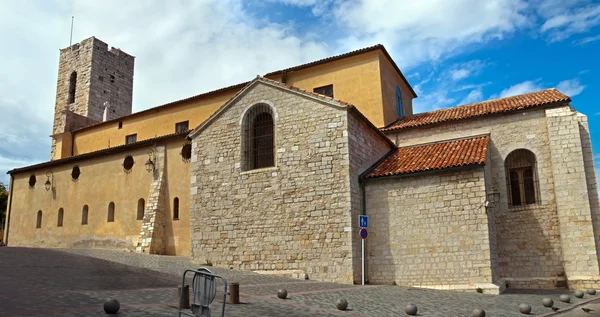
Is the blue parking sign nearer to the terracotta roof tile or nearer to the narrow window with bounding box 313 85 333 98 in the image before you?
the narrow window with bounding box 313 85 333 98

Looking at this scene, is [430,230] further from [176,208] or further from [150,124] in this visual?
[150,124]

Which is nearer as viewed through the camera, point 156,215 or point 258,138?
point 258,138

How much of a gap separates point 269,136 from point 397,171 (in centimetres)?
512

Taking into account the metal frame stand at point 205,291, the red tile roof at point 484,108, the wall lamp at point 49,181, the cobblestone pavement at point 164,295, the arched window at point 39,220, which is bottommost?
the cobblestone pavement at point 164,295

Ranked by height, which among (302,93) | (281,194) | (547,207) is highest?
(302,93)

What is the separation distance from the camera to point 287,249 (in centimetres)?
1642

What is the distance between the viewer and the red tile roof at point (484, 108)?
1844 cm

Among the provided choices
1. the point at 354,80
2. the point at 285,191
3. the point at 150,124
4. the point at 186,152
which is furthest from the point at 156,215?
the point at 354,80

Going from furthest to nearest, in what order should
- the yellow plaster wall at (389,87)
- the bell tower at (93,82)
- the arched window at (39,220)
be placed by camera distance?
the bell tower at (93,82) → the arched window at (39,220) → the yellow plaster wall at (389,87)

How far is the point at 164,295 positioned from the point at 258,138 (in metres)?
→ 8.81

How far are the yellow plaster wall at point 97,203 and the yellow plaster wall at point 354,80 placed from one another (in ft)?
24.1

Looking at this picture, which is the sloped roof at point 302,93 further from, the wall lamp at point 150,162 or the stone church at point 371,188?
the wall lamp at point 150,162

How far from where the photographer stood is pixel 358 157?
16766mm

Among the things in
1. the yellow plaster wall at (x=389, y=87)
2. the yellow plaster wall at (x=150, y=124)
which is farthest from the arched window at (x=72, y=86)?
the yellow plaster wall at (x=389, y=87)
